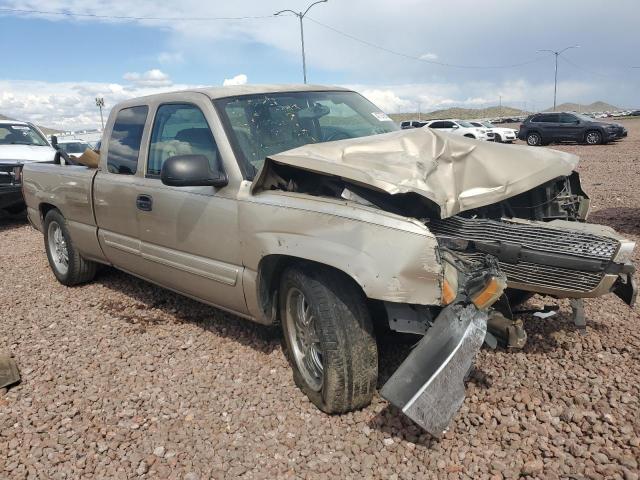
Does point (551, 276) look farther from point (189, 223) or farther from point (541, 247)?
point (189, 223)

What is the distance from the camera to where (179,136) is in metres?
3.95

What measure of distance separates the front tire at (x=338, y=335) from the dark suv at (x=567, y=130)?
23316 millimetres

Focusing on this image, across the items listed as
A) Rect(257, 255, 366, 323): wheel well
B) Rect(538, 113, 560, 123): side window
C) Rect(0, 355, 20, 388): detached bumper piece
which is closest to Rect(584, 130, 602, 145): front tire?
Rect(538, 113, 560, 123): side window

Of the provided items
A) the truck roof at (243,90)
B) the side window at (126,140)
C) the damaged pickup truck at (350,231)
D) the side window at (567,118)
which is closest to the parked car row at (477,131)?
the side window at (567,118)

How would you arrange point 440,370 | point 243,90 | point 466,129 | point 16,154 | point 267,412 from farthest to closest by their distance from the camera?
point 466,129, point 16,154, point 243,90, point 267,412, point 440,370

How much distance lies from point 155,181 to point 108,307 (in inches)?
66.4

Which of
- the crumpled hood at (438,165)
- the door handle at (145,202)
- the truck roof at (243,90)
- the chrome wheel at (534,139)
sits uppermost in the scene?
the truck roof at (243,90)

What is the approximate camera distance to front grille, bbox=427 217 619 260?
256cm

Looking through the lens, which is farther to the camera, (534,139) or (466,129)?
(466,129)

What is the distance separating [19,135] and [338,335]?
1102 cm

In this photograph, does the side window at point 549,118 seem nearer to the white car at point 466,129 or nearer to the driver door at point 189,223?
the white car at point 466,129

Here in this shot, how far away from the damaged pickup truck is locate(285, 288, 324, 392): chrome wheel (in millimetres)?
12

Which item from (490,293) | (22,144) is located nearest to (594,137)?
(22,144)

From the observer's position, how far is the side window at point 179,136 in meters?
3.65
